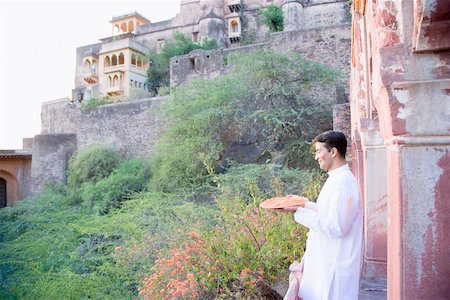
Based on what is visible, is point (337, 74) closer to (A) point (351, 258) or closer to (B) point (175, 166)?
(B) point (175, 166)

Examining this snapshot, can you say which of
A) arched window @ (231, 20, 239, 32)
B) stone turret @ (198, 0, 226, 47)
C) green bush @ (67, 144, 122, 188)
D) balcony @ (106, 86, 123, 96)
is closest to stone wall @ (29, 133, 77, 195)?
green bush @ (67, 144, 122, 188)

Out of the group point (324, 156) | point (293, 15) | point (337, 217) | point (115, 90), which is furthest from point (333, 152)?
point (115, 90)

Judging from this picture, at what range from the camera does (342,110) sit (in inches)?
316

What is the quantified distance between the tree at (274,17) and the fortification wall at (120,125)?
12.5 meters

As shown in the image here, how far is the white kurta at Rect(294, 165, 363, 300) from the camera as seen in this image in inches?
84.6

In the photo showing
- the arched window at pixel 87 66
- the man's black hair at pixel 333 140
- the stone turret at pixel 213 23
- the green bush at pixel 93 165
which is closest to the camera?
the man's black hair at pixel 333 140

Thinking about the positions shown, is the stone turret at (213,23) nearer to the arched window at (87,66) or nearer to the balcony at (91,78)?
the balcony at (91,78)

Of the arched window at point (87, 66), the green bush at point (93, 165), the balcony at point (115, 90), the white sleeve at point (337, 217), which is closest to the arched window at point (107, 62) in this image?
the balcony at point (115, 90)

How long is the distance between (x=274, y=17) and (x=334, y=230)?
24.9 m

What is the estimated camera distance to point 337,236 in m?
2.16

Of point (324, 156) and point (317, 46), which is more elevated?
point (317, 46)

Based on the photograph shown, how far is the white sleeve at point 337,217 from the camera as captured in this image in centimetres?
213

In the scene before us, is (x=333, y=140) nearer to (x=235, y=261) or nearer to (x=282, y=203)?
(x=282, y=203)

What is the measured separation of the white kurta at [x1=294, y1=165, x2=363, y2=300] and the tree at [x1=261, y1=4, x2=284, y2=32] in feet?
81.0
